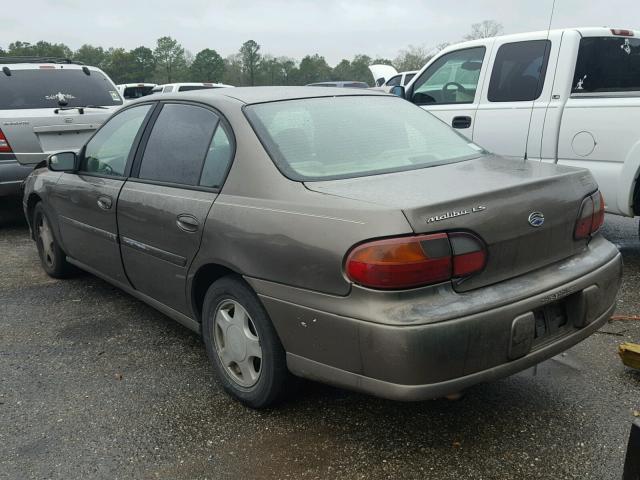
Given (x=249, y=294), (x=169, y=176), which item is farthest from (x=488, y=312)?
(x=169, y=176)

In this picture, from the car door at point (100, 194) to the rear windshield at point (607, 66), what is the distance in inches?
146

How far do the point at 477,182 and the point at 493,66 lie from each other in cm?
358

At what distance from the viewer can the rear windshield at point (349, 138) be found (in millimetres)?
2777

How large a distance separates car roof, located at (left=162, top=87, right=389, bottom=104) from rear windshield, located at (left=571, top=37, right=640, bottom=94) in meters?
2.45

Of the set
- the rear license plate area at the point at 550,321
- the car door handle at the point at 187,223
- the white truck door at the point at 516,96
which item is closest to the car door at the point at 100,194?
the car door handle at the point at 187,223

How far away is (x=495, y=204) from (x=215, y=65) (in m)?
69.4

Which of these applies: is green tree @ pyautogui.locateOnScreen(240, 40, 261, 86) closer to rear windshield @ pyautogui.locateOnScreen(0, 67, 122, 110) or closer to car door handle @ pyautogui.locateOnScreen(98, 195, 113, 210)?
rear windshield @ pyautogui.locateOnScreen(0, 67, 122, 110)

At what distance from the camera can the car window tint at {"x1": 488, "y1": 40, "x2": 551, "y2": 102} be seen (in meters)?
5.29

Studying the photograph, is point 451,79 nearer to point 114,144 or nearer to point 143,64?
point 114,144

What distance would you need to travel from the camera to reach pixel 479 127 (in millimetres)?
5652

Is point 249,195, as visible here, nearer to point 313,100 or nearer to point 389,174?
point 389,174

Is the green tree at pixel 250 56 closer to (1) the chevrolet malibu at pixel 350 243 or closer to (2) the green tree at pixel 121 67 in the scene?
(2) the green tree at pixel 121 67

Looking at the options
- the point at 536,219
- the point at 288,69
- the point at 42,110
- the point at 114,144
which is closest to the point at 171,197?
the point at 114,144

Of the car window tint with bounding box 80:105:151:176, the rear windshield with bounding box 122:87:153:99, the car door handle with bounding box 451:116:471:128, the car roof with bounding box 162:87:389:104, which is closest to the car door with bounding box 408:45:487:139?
the car door handle with bounding box 451:116:471:128
